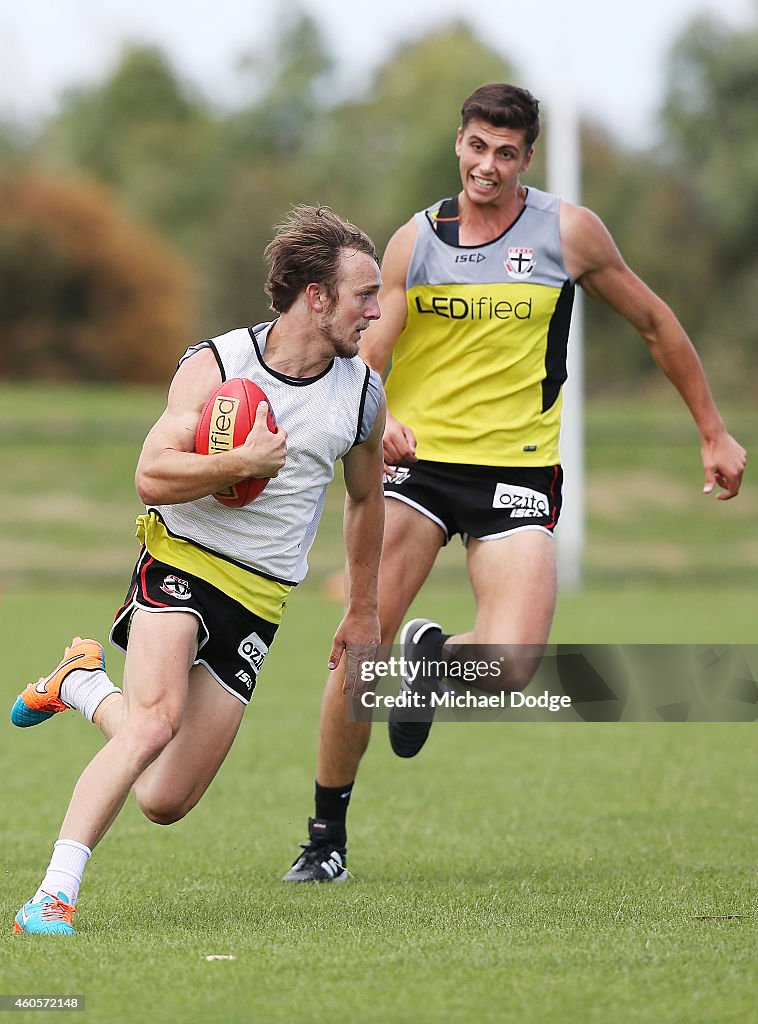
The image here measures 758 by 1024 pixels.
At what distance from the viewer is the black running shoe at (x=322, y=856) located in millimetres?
5730

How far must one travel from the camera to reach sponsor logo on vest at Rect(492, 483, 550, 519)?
242 inches

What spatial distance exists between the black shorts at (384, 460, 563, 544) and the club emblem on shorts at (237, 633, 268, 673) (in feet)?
4.27

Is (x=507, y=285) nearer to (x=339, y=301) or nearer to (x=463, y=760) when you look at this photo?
(x=339, y=301)

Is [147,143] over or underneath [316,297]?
over

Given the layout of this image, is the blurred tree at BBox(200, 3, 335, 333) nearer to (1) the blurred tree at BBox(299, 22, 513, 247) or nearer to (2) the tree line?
(2) the tree line

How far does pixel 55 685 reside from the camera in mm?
5461

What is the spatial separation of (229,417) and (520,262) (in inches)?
74.0

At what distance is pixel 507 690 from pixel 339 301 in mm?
1910

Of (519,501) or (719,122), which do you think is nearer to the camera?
(519,501)

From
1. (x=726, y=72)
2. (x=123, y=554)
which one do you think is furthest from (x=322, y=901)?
(x=726, y=72)

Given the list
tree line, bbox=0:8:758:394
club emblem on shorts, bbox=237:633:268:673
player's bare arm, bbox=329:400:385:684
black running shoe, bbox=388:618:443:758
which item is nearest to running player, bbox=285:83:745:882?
black running shoe, bbox=388:618:443:758

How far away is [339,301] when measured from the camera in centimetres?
484

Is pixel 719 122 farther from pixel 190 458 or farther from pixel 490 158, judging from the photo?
pixel 190 458

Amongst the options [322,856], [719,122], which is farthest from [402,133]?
[322,856]
